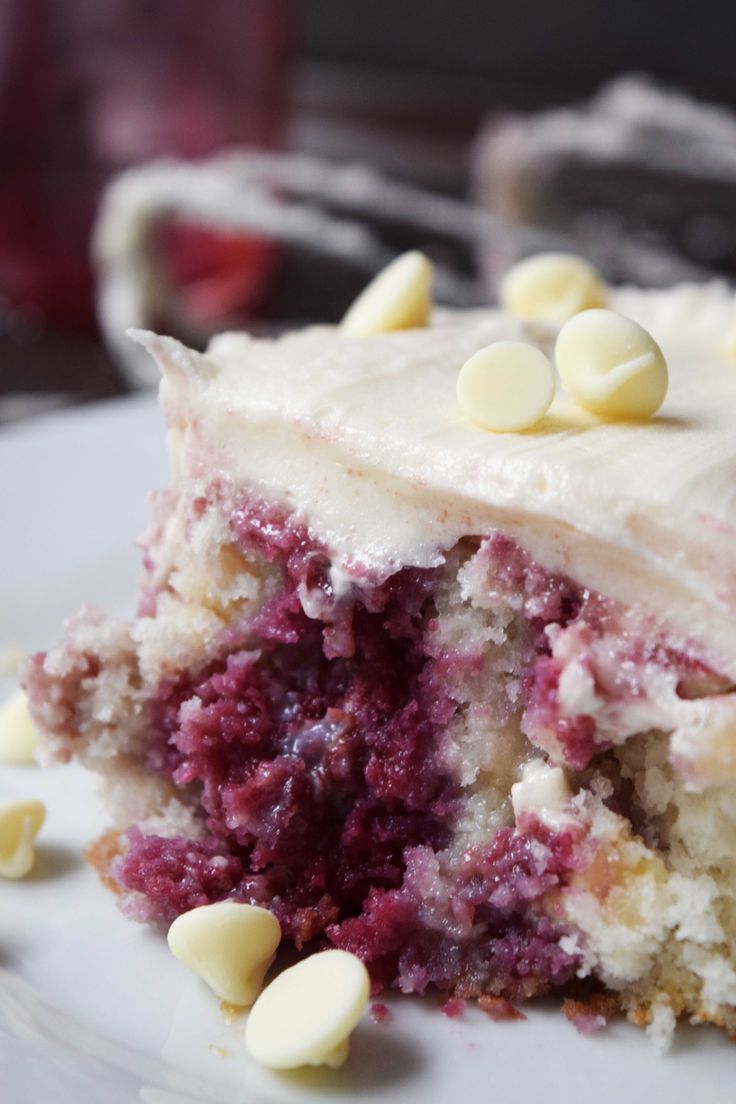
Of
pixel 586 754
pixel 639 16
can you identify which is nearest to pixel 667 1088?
pixel 586 754

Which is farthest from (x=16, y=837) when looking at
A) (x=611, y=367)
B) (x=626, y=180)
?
(x=626, y=180)

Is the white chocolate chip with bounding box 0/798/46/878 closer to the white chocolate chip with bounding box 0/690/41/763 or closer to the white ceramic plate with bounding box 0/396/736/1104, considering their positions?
the white ceramic plate with bounding box 0/396/736/1104

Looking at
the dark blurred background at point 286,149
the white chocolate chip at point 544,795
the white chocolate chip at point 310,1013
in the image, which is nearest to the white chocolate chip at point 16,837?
the white chocolate chip at point 310,1013

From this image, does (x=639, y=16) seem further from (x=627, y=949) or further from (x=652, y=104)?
(x=627, y=949)

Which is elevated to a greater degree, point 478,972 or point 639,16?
point 639,16

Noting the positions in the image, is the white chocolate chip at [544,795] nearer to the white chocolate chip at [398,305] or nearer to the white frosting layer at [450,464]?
the white frosting layer at [450,464]

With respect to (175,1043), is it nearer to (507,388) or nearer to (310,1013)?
(310,1013)
